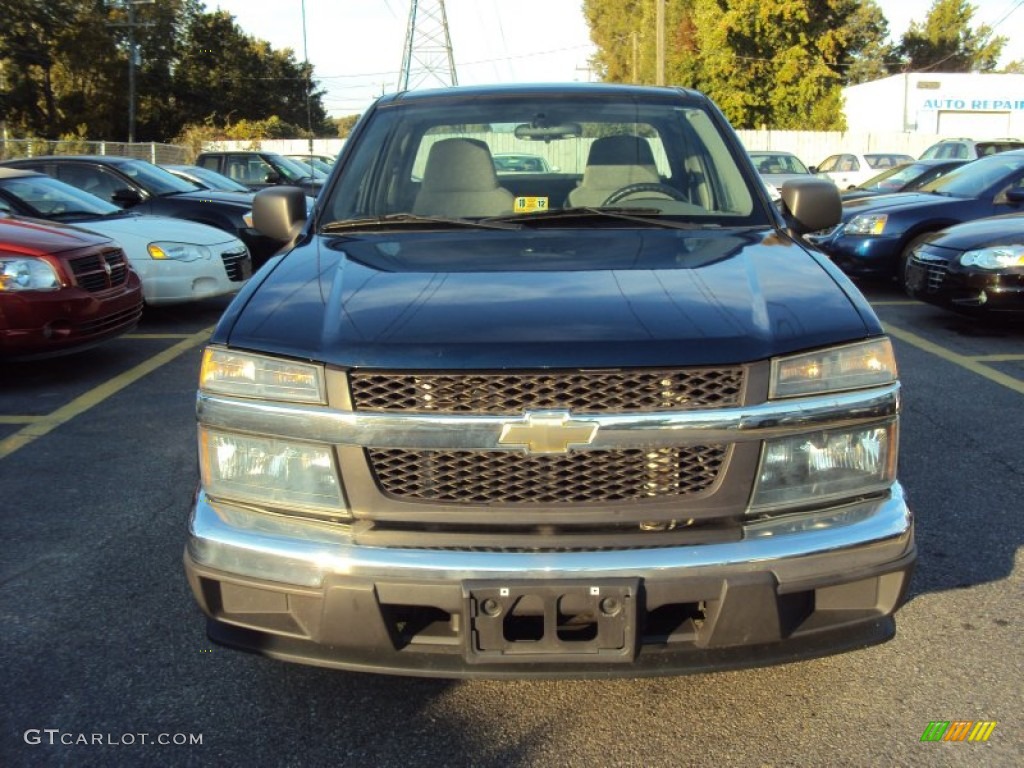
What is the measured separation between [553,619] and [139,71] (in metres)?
51.7

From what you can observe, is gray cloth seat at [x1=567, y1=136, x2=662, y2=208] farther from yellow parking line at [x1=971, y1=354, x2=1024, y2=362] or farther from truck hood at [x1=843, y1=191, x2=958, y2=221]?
truck hood at [x1=843, y1=191, x2=958, y2=221]

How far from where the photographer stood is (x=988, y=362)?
688cm

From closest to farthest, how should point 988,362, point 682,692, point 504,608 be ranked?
point 504,608, point 682,692, point 988,362

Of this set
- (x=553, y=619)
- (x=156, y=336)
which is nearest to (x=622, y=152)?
(x=553, y=619)

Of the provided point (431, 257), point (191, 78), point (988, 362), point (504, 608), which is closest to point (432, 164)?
point (431, 257)

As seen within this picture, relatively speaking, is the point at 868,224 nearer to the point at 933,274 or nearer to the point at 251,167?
the point at 933,274

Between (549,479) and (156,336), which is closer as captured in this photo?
(549,479)

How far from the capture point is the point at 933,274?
7.89m

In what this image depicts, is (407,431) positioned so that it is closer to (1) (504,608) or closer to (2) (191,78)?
(1) (504,608)

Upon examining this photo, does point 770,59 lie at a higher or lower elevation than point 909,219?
higher

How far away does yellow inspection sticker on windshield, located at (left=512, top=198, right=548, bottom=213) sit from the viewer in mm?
3514

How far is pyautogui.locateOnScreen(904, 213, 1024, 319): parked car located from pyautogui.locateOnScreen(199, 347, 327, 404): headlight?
6.70 meters

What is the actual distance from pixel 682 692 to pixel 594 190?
196 centimetres

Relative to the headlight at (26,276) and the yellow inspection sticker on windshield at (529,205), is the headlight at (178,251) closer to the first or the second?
the headlight at (26,276)
